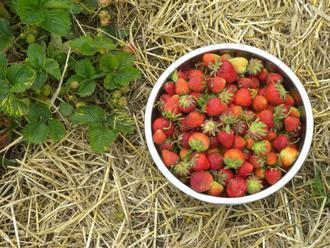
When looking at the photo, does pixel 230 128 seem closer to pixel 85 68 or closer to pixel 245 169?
pixel 245 169

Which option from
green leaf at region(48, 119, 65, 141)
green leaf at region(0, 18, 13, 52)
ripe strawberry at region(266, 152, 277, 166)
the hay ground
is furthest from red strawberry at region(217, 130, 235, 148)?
green leaf at region(0, 18, 13, 52)

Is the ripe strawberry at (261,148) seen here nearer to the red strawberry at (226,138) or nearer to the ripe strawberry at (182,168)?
the red strawberry at (226,138)

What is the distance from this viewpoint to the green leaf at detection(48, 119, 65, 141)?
59.9 inches

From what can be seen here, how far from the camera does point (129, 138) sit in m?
1.62

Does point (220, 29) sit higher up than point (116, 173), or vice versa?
point (220, 29)

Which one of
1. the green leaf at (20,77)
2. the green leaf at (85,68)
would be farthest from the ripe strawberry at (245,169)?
the green leaf at (20,77)

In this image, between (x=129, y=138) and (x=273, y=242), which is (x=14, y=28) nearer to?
(x=129, y=138)

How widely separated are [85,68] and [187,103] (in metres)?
0.32

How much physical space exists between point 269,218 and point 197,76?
1.57 feet

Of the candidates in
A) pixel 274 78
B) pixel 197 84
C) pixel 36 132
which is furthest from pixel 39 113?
pixel 274 78

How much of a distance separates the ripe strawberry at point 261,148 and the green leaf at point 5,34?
746 millimetres

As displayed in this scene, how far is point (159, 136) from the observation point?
145 cm

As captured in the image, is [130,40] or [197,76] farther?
[130,40]

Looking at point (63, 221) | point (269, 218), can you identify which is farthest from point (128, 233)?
point (269, 218)
